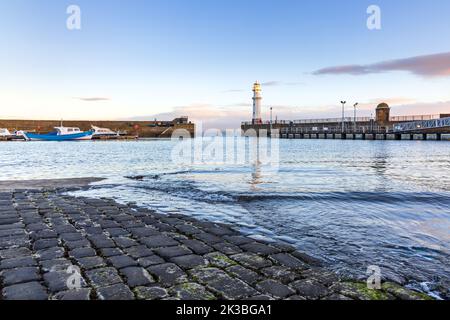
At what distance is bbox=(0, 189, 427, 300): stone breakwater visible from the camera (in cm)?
318

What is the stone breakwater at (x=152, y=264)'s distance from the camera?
318 cm

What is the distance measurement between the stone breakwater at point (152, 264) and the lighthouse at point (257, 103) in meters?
100

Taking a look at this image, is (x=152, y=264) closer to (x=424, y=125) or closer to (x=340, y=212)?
(x=340, y=212)

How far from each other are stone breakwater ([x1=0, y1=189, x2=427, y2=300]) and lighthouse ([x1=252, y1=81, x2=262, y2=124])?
329ft

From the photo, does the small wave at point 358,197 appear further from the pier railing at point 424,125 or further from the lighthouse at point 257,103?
the lighthouse at point 257,103

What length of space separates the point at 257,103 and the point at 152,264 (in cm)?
10442

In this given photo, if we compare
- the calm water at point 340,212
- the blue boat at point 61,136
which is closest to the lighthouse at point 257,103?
the blue boat at point 61,136

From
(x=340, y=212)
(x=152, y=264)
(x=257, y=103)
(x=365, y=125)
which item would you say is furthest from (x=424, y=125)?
(x=152, y=264)

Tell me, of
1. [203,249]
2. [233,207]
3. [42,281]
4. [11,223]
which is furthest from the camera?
[233,207]
